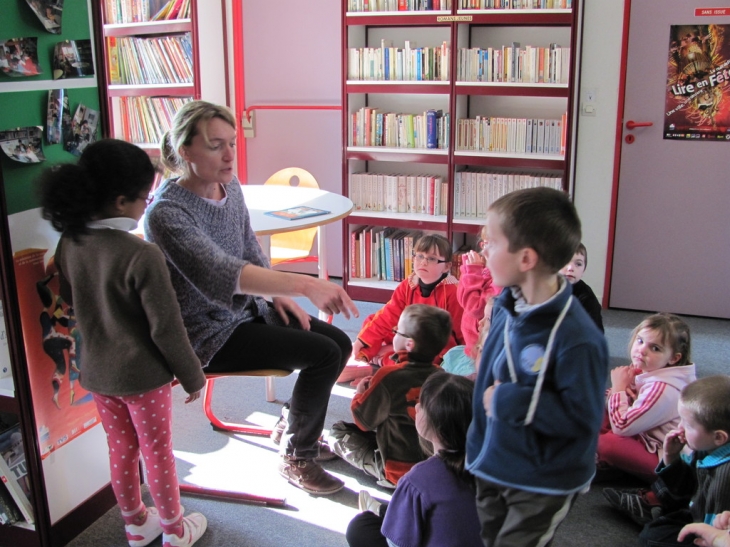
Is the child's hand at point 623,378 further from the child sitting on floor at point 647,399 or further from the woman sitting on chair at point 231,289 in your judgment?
the woman sitting on chair at point 231,289

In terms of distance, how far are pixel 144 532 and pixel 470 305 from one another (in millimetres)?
1377

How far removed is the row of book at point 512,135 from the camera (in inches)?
157

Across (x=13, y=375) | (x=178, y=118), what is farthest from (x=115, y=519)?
(x=178, y=118)

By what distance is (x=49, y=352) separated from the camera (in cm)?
204

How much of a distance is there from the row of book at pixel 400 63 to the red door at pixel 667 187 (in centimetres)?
Answer: 101

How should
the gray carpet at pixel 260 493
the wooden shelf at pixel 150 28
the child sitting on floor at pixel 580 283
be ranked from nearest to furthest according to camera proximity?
the gray carpet at pixel 260 493 < the child sitting on floor at pixel 580 283 < the wooden shelf at pixel 150 28

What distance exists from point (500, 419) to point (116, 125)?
13.0 ft

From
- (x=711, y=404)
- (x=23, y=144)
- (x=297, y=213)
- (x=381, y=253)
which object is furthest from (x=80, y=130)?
(x=381, y=253)

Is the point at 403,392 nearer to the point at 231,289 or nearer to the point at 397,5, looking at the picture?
the point at 231,289

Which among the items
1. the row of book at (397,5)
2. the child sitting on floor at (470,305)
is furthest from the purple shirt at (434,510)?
the row of book at (397,5)

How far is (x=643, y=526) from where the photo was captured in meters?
2.19

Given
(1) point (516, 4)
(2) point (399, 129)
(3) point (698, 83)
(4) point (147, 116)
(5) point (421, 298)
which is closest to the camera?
(5) point (421, 298)

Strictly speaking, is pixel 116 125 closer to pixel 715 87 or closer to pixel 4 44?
pixel 4 44

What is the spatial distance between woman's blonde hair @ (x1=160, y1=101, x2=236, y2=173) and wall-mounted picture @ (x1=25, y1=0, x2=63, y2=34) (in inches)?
15.4
